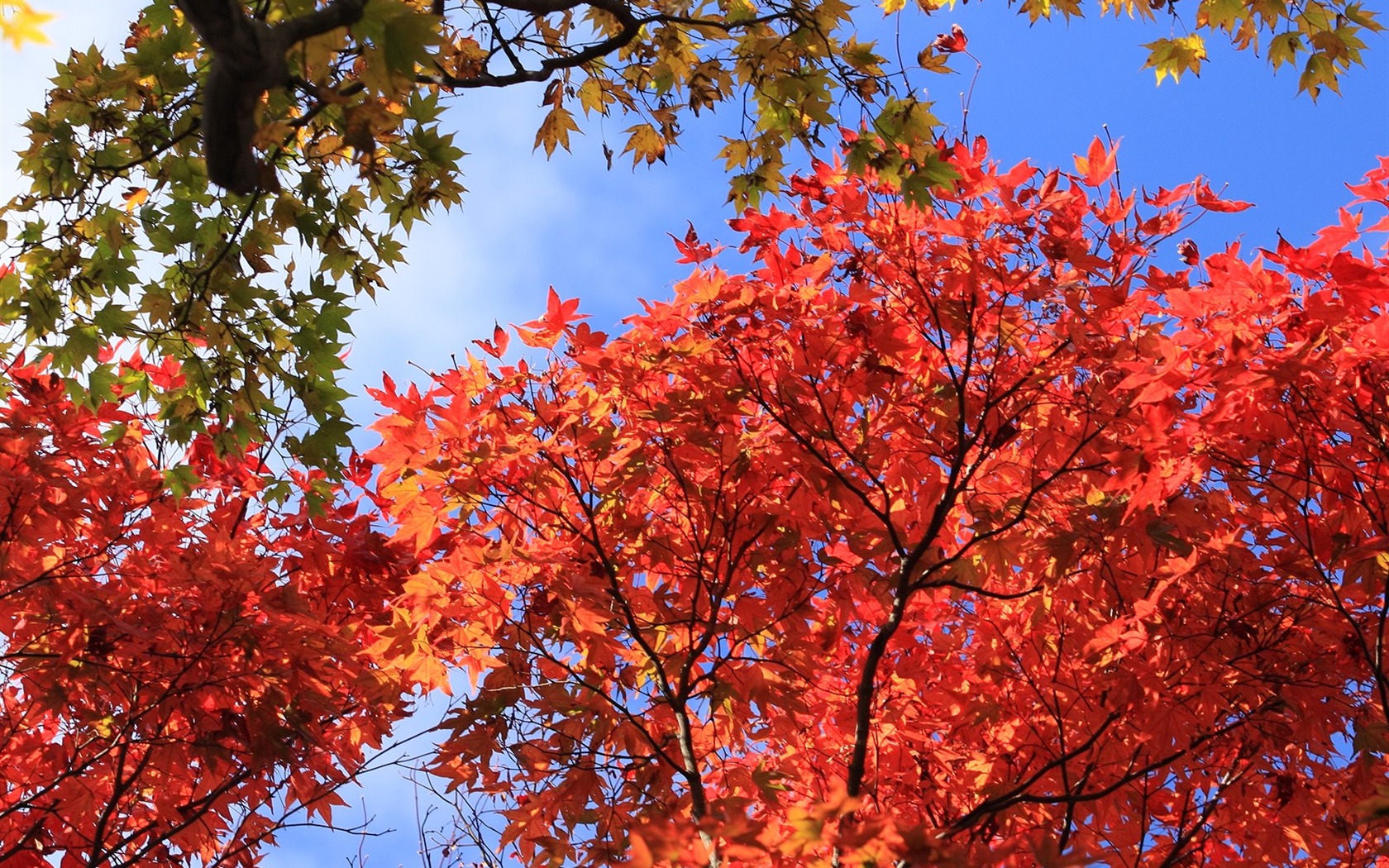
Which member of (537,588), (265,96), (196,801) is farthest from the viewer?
(196,801)

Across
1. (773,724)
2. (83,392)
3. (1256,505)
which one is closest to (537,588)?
(773,724)

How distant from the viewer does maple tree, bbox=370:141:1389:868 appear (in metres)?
4.41

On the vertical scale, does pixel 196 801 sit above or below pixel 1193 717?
above

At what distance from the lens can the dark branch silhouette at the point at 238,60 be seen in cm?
265

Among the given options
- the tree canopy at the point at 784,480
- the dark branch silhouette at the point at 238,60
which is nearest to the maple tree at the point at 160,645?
the tree canopy at the point at 784,480

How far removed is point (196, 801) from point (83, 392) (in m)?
2.40

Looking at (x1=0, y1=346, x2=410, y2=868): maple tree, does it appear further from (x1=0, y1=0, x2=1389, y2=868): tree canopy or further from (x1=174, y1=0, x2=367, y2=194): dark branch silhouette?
(x1=174, y1=0, x2=367, y2=194): dark branch silhouette

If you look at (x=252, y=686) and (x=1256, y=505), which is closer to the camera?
(x=1256, y=505)

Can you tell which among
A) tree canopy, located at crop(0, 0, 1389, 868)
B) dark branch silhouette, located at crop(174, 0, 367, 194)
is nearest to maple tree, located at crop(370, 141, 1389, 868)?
tree canopy, located at crop(0, 0, 1389, 868)

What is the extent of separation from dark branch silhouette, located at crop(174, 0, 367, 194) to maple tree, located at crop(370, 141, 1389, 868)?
63.8 inches

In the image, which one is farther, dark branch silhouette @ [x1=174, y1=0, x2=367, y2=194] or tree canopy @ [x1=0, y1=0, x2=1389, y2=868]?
tree canopy @ [x1=0, y1=0, x2=1389, y2=868]

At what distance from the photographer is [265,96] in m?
4.32

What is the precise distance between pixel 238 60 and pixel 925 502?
10.6 ft

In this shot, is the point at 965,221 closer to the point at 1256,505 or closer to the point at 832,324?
the point at 832,324
